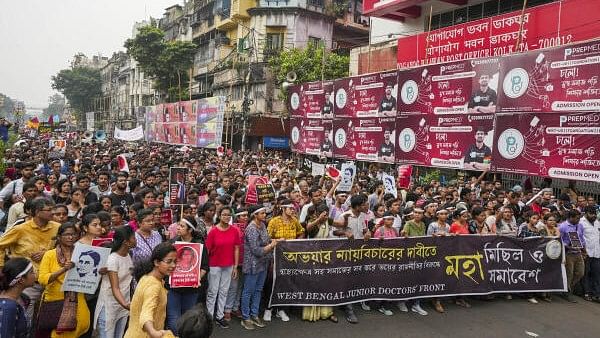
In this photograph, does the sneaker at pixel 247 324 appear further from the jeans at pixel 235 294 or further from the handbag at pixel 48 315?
the handbag at pixel 48 315

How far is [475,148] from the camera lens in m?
12.6

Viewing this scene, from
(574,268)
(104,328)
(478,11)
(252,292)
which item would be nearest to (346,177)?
(574,268)

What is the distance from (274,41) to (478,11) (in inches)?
Answer: 816

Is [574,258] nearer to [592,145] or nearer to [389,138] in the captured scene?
[592,145]

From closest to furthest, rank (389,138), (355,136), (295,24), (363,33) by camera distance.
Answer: (389,138)
(355,136)
(295,24)
(363,33)

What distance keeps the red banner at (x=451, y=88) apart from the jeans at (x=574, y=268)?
5.19m

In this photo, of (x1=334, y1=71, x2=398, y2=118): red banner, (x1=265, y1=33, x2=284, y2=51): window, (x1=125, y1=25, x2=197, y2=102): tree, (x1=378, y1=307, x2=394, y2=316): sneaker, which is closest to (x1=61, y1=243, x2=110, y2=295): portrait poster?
(x1=378, y1=307, x2=394, y2=316): sneaker

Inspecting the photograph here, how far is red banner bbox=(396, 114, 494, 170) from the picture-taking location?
12.5 metres

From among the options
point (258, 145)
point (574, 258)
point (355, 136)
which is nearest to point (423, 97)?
point (355, 136)

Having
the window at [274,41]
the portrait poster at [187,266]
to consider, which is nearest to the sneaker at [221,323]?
the portrait poster at [187,266]

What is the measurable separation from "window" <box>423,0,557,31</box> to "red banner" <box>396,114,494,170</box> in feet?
18.4

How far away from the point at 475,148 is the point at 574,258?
16.4 feet

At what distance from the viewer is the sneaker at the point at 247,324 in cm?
609

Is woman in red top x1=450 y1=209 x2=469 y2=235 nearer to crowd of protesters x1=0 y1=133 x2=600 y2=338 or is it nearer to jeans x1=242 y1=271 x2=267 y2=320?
crowd of protesters x1=0 y1=133 x2=600 y2=338
